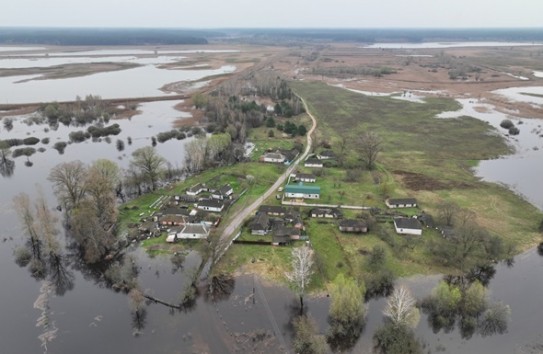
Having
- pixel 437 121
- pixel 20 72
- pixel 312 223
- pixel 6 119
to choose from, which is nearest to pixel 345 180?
pixel 312 223

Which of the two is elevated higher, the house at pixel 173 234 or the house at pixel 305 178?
the house at pixel 305 178

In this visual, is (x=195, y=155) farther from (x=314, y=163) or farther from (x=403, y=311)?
(x=403, y=311)

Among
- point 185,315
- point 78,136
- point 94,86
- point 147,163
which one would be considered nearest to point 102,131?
point 78,136

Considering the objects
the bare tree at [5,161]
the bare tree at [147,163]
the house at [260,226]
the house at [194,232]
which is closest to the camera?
the house at [194,232]

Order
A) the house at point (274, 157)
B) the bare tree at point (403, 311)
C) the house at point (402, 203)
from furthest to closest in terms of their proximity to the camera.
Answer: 1. the house at point (274, 157)
2. the house at point (402, 203)
3. the bare tree at point (403, 311)

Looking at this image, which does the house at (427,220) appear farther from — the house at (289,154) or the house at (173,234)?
the house at (173,234)

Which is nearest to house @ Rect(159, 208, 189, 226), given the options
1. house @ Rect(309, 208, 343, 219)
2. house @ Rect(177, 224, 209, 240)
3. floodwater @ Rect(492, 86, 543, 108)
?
house @ Rect(177, 224, 209, 240)

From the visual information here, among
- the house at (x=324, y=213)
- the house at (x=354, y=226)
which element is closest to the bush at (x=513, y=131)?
the house at (x=324, y=213)
